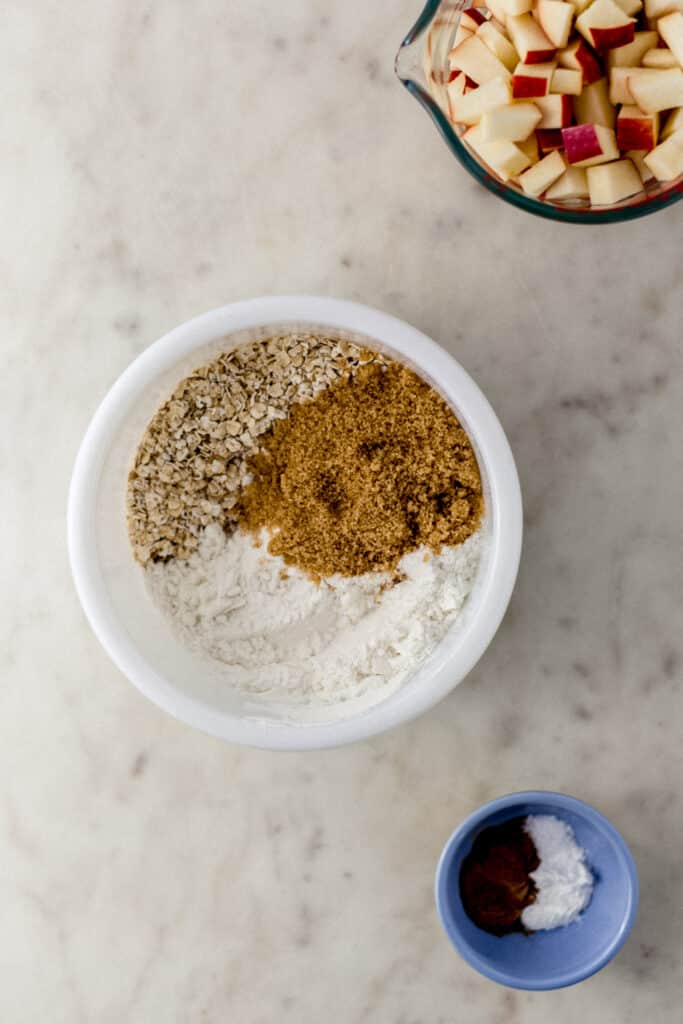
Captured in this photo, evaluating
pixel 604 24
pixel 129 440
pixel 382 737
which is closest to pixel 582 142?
pixel 604 24

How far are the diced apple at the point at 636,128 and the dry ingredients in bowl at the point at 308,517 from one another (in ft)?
1.06

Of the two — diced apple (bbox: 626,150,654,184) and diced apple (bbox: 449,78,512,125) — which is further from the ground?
diced apple (bbox: 449,78,512,125)

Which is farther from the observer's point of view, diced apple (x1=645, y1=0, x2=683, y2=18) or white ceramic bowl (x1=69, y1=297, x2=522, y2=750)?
white ceramic bowl (x1=69, y1=297, x2=522, y2=750)

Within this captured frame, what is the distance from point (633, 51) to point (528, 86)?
0.11m

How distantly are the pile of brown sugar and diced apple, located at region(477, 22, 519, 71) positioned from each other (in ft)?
1.09

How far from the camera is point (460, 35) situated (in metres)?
1.12

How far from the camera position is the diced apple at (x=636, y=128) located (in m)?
1.03

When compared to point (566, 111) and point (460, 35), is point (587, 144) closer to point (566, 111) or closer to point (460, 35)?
point (566, 111)

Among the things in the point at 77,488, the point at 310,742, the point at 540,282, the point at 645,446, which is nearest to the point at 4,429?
the point at 77,488

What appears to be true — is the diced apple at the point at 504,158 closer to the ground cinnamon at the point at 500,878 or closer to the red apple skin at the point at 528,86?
the red apple skin at the point at 528,86

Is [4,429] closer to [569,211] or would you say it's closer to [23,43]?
[23,43]

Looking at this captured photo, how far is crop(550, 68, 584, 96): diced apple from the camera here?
1.03 m

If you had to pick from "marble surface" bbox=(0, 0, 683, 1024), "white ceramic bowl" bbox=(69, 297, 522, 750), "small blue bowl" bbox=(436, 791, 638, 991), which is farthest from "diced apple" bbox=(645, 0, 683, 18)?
"small blue bowl" bbox=(436, 791, 638, 991)

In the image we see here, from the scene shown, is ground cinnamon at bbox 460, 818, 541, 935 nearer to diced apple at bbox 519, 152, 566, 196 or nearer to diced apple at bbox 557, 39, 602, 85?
diced apple at bbox 519, 152, 566, 196
